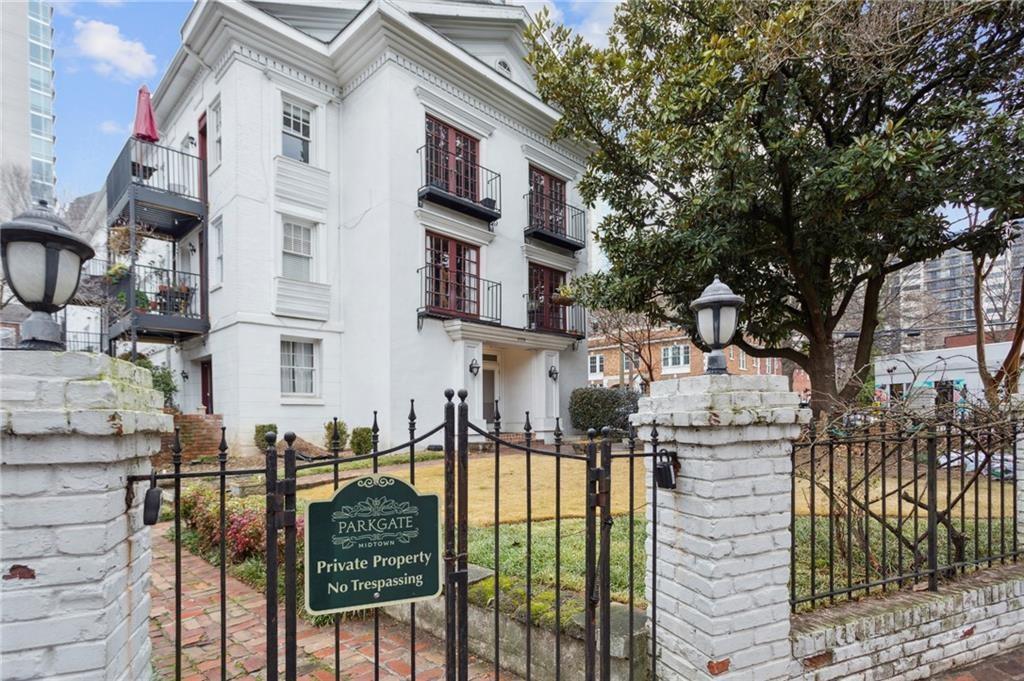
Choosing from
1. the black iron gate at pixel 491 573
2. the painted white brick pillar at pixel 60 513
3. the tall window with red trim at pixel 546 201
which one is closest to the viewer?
the painted white brick pillar at pixel 60 513

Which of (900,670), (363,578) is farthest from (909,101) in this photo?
(363,578)

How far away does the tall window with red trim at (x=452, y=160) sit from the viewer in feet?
42.7

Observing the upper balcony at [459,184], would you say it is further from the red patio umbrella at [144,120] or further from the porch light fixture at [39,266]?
the porch light fixture at [39,266]

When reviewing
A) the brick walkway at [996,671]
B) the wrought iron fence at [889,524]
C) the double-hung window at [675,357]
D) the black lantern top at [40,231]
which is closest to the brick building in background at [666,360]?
the double-hung window at [675,357]

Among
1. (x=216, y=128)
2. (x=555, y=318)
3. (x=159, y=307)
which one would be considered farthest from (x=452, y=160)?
(x=159, y=307)

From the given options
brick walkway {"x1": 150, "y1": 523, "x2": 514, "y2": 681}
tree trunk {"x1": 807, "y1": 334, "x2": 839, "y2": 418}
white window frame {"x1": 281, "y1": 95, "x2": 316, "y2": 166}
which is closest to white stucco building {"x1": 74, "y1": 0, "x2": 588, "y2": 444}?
white window frame {"x1": 281, "y1": 95, "x2": 316, "y2": 166}

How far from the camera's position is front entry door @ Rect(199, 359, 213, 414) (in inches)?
497

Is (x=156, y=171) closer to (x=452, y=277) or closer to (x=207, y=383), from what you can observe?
(x=207, y=383)

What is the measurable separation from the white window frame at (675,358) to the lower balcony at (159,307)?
2524 cm

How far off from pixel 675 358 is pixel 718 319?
99.1 feet

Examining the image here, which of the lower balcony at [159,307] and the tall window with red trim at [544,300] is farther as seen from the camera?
the tall window with red trim at [544,300]

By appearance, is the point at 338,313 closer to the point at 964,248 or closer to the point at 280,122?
the point at 280,122

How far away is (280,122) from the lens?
11852mm

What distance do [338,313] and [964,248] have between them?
11.9m
